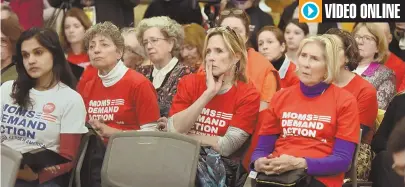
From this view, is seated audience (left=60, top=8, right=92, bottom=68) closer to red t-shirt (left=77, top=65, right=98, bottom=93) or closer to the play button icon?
red t-shirt (left=77, top=65, right=98, bottom=93)

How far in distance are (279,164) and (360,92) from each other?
3.04 feet

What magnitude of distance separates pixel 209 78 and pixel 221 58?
0.14m

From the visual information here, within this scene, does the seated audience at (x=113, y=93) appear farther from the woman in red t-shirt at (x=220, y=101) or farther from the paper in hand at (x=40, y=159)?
the paper in hand at (x=40, y=159)

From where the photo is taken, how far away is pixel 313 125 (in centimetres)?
407

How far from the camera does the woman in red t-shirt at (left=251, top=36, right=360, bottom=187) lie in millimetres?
4016

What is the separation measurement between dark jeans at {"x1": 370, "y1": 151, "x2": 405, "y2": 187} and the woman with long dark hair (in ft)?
5.38

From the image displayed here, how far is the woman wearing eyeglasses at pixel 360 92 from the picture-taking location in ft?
15.0

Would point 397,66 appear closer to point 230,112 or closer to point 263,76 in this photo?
point 263,76

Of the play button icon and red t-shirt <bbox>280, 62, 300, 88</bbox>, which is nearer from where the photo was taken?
red t-shirt <bbox>280, 62, 300, 88</bbox>

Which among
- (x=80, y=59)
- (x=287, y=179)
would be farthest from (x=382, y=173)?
(x=80, y=59)

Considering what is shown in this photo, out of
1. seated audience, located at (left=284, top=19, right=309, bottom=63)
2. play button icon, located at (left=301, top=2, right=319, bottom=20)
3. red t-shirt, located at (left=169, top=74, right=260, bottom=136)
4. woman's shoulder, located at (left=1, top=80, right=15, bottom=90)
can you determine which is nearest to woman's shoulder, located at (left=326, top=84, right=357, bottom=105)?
red t-shirt, located at (left=169, top=74, right=260, bottom=136)

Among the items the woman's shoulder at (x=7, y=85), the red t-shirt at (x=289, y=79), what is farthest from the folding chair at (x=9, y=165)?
the red t-shirt at (x=289, y=79)

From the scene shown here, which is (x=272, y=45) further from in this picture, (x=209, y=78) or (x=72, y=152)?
(x=72, y=152)

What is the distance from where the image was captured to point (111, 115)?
4.74m
